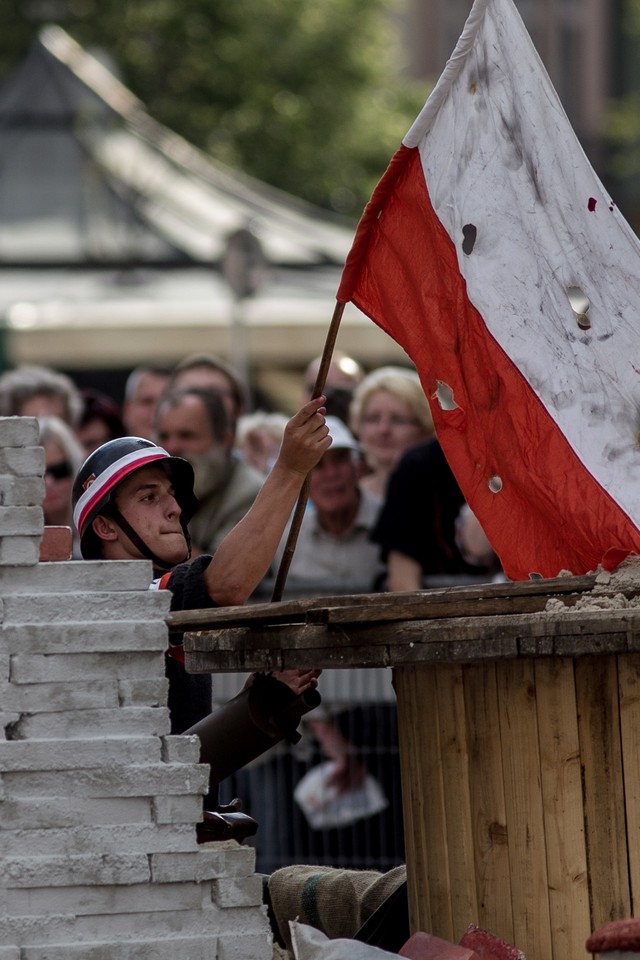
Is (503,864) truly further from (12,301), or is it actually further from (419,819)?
(12,301)

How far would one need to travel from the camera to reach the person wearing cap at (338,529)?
8.25m

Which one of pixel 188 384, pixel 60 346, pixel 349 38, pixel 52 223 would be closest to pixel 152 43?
pixel 349 38

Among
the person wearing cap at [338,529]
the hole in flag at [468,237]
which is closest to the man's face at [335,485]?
the person wearing cap at [338,529]

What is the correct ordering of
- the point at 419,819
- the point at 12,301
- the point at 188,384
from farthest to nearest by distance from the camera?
the point at 12,301, the point at 188,384, the point at 419,819

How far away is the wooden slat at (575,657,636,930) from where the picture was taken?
4059mm

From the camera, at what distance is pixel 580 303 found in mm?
4695

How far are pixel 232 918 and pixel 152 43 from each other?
23581 millimetres

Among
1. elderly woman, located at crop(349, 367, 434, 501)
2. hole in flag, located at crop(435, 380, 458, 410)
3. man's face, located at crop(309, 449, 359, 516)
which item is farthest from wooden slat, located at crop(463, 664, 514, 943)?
elderly woman, located at crop(349, 367, 434, 501)

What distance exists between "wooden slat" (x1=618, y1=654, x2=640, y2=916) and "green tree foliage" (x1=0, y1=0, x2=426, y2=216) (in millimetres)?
21739

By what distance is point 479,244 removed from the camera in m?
4.78

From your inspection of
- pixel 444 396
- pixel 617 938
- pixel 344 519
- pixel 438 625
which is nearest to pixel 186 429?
pixel 344 519

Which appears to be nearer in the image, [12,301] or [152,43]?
[12,301]

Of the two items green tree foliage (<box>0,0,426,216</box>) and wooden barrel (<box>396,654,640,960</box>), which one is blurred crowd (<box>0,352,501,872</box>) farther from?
green tree foliage (<box>0,0,426,216</box>)

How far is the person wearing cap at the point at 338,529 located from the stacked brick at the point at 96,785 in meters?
4.11
